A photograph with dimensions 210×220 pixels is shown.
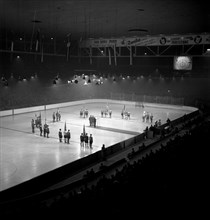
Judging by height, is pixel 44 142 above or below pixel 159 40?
below

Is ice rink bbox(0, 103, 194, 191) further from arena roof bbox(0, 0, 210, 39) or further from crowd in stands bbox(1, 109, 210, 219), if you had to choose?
arena roof bbox(0, 0, 210, 39)

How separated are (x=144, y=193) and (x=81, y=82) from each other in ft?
104

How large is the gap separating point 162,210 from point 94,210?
4.57ft

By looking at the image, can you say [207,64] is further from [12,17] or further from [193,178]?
[193,178]

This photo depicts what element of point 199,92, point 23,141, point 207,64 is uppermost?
point 207,64

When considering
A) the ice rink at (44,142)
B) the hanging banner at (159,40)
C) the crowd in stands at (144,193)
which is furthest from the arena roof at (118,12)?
the ice rink at (44,142)

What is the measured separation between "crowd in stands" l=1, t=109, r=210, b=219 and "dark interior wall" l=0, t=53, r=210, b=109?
19112mm

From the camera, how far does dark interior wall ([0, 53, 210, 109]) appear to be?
2815cm

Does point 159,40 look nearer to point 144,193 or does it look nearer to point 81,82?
point 144,193

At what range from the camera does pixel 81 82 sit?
38.1m

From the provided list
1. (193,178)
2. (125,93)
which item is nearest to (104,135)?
(193,178)

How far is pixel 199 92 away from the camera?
3391 cm

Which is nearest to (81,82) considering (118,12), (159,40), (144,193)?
(159,40)

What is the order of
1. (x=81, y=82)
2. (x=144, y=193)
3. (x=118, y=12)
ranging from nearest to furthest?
1. (x=144, y=193)
2. (x=118, y=12)
3. (x=81, y=82)
